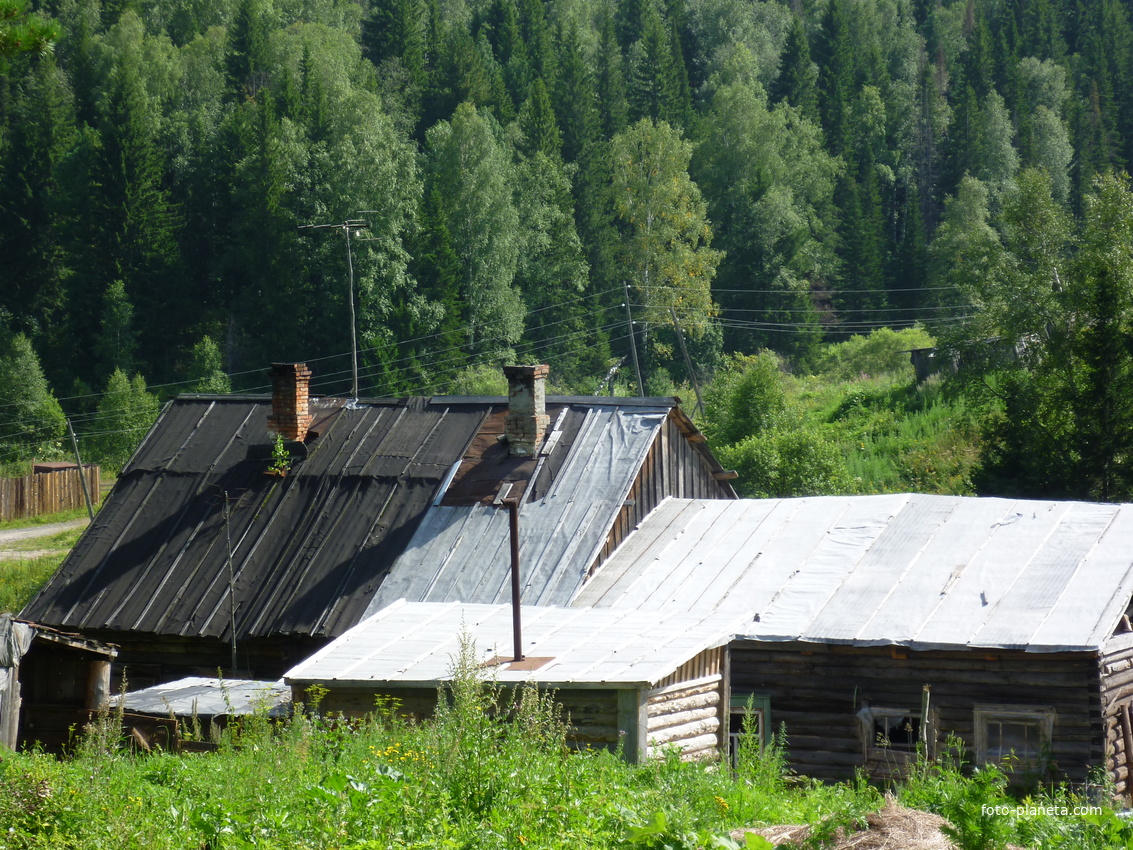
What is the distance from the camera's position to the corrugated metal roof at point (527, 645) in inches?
450

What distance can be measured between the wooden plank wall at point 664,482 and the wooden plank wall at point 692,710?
338 cm

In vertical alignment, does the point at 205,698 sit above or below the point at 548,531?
below

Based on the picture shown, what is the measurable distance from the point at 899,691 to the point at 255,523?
9236 millimetres

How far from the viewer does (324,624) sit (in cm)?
1577

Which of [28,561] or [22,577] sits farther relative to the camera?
[28,561]

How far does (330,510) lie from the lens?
17609 millimetres

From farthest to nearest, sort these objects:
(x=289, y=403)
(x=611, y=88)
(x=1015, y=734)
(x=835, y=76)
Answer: (x=835, y=76), (x=611, y=88), (x=289, y=403), (x=1015, y=734)

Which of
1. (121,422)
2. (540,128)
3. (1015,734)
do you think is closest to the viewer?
(1015,734)

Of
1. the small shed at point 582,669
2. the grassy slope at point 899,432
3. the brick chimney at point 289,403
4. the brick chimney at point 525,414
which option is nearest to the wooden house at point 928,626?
the small shed at point 582,669

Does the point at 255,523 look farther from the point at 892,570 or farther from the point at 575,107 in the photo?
the point at 575,107

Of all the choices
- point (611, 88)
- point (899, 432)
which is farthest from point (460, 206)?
point (899, 432)

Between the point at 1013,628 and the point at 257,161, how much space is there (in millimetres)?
48185

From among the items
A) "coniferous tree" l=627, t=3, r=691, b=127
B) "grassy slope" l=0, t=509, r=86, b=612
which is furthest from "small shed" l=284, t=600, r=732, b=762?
"coniferous tree" l=627, t=3, r=691, b=127

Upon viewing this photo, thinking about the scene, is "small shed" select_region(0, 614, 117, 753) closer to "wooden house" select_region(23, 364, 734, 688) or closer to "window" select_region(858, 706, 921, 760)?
"wooden house" select_region(23, 364, 734, 688)
